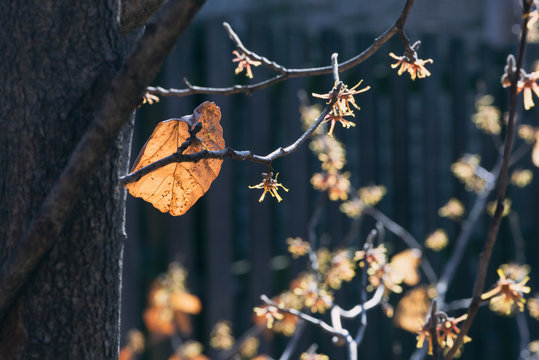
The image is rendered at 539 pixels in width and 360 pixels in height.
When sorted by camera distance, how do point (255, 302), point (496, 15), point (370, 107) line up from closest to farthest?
point (255, 302) < point (370, 107) < point (496, 15)

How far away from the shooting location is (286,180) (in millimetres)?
3420

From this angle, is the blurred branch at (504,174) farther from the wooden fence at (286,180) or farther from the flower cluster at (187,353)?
the wooden fence at (286,180)

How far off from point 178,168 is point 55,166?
0.59 ft

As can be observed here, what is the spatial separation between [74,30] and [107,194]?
19 cm

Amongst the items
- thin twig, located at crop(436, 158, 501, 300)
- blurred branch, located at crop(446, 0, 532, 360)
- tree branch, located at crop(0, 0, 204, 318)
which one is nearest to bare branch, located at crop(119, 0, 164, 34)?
tree branch, located at crop(0, 0, 204, 318)

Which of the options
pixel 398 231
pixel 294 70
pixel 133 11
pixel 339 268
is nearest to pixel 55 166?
pixel 133 11

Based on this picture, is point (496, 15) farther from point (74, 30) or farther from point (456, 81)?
point (74, 30)

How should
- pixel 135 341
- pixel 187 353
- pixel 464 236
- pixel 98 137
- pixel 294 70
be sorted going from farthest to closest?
pixel 135 341 < pixel 187 353 < pixel 464 236 < pixel 294 70 < pixel 98 137

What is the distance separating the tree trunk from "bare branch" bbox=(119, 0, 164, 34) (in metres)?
0.18

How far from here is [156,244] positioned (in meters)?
3.02

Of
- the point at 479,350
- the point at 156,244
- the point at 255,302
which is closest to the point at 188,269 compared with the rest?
the point at 156,244

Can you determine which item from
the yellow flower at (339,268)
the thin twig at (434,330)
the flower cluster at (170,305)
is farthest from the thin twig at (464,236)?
the thin twig at (434,330)

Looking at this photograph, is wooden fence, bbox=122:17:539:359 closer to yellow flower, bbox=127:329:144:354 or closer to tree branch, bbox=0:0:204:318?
yellow flower, bbox=127:329:144:354

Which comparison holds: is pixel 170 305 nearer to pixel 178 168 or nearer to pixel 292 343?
pixel 292 343
